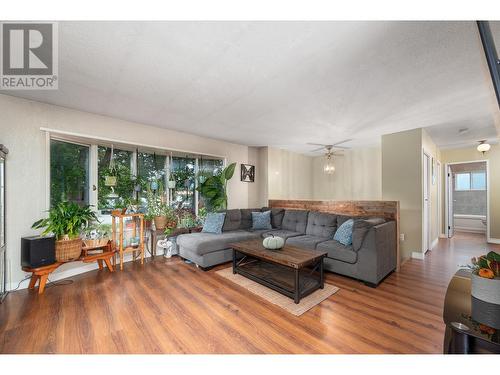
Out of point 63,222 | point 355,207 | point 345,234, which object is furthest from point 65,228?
point 355,207

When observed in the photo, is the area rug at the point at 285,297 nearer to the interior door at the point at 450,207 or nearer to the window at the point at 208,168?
the window at the point at 208,168

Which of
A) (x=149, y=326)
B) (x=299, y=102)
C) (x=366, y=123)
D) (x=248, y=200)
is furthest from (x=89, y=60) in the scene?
(x=248, y=200)

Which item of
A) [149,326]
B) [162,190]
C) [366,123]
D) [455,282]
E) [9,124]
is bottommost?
[149,326]

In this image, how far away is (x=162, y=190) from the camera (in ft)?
13.4

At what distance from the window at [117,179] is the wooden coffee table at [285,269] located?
222cm

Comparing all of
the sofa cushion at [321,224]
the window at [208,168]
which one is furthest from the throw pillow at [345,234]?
the window at [208,168]

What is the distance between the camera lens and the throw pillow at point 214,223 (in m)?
3.88

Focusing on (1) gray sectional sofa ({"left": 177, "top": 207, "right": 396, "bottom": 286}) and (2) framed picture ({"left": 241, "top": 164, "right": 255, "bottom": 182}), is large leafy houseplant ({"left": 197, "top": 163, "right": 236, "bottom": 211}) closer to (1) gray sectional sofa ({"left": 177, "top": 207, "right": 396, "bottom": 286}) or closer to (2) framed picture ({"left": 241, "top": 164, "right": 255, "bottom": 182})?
(1) gray sectional sofa ({"left": 177, "top": 207, "right": 396, "bottom": 286})

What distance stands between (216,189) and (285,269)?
221cm

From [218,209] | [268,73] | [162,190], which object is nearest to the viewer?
[268,73]

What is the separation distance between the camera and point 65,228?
2652mm

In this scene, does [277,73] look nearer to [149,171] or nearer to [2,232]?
[149,171]
